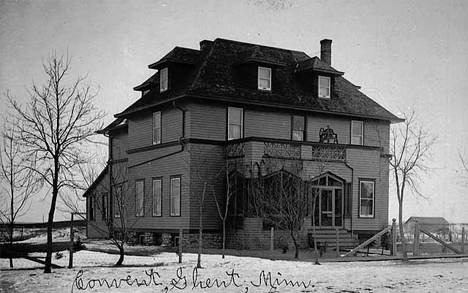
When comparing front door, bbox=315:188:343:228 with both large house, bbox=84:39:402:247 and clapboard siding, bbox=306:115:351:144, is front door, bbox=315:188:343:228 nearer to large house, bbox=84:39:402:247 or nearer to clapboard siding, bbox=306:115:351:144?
large house, bbox=84:39:402:247

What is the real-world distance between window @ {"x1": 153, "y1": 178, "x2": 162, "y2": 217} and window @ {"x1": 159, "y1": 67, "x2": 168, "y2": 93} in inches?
195

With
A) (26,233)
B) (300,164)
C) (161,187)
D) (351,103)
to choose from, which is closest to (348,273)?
(300,164)

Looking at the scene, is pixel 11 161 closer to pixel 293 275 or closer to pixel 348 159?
pixel 293 275

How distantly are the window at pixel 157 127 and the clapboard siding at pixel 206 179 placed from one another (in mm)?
3787

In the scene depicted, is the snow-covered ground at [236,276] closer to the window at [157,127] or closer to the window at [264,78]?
the window at [157,127]

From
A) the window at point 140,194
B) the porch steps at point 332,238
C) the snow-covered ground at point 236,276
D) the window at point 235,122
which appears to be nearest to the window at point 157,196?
the window at point 140,194

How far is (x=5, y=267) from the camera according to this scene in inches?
916

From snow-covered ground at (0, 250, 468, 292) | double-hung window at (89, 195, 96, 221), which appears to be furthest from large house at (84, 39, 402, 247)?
double-hung window at (89, 195, 96, 221)

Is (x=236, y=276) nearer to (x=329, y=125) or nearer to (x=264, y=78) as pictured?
(x=264, y=78)

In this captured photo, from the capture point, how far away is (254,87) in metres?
36.8

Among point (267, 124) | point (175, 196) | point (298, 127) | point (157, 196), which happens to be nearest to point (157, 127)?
point (157, 196)

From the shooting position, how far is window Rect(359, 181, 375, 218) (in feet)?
122

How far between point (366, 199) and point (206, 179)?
29.0 feet

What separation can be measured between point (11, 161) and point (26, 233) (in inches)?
1137
